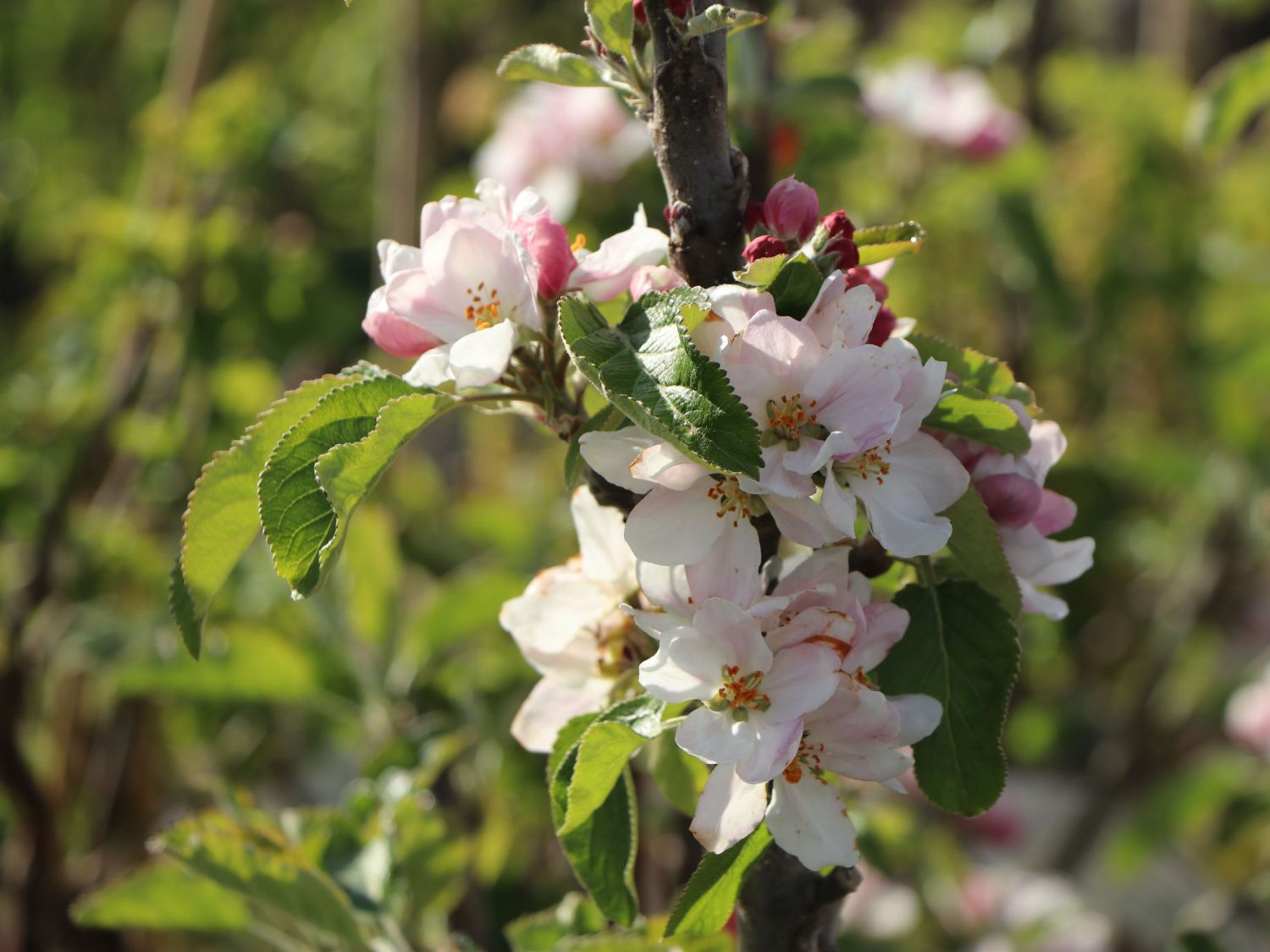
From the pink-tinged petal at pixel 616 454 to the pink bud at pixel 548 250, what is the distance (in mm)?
88

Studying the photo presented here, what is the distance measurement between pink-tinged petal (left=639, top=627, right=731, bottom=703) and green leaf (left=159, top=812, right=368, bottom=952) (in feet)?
1.08

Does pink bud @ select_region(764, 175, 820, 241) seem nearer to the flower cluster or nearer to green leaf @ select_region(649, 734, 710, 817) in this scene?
the flower cluster

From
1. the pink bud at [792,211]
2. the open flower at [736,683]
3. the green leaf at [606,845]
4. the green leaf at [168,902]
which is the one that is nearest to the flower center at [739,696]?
the open flower at [736,683]

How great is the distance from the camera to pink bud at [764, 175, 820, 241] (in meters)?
0.58

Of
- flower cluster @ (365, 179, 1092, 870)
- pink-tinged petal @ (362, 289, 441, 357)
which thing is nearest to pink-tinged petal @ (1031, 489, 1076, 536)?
flower cluster @ (365, 179, 1092, 870)

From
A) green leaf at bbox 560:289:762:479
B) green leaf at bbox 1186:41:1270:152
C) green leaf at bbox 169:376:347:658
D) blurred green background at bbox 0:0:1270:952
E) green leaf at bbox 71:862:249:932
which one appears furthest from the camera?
blurred green background at bbox 0:0:1270:952

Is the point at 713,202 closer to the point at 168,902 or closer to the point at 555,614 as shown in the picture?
the point at 555,614

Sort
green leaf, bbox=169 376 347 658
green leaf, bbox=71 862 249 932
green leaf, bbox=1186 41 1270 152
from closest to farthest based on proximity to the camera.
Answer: green leaf, bbox=169 376 347 658 < green leaf, bbox=71 862 249 932 < green leaf, bbox=1186 41 1270 152

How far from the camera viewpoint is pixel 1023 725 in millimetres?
1890

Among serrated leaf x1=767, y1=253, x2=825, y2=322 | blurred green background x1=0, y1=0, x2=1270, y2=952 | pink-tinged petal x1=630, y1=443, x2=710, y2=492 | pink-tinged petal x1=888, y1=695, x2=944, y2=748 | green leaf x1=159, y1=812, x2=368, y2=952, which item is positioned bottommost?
blurred green background x1=0, y1=0, x2=1270, y2=952

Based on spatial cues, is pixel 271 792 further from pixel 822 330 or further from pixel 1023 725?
pixel 822 330

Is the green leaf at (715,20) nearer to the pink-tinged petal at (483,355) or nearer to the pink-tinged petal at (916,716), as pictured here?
the pink-tinged petal at (483,355)

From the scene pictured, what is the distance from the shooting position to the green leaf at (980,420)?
22.0 inches

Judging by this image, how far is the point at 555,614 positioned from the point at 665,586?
11 centimetres
